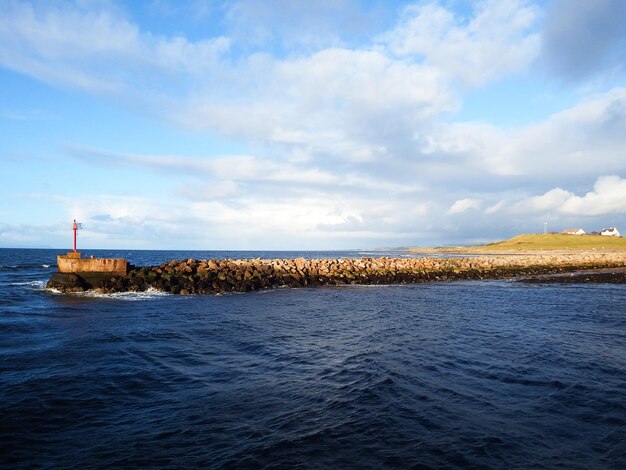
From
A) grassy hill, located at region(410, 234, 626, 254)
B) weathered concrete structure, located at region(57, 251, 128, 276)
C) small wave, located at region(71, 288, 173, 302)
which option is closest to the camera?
small wave, located at region(71, 288, 173, 302)

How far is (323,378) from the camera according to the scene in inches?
364

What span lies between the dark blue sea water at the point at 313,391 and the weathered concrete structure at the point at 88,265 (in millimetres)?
10173

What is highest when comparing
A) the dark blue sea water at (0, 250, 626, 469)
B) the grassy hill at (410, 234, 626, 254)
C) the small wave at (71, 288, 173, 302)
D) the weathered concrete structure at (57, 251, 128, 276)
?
the grassy hill at (410, 234, 626, 254)

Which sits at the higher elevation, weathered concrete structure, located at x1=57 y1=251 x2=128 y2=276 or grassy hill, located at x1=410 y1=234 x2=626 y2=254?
grassy hill, located at x1=410 y1=234 x2=626 y2=254

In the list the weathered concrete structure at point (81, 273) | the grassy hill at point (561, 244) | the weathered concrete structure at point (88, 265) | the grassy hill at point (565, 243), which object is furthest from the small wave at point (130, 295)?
the grassy hill at point (565, 243)

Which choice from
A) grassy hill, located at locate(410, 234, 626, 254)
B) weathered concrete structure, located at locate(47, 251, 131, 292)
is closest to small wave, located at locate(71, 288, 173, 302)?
weathered concrete structure, located at locate(47, 251, 131, 292)

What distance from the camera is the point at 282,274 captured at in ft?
108

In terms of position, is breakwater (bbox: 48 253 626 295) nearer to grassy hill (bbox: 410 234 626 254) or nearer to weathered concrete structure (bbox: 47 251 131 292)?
weathered concrete structure (bbox: 47 251 131 292)

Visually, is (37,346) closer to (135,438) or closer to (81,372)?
(81,372)

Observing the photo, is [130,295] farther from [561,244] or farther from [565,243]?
[565,243]

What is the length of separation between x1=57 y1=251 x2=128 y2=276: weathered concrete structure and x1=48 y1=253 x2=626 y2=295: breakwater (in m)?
0.53

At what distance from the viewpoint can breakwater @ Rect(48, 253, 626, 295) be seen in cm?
2678

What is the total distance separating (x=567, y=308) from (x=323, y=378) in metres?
16.4

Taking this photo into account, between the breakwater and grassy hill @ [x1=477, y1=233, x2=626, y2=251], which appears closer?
the breakwater
